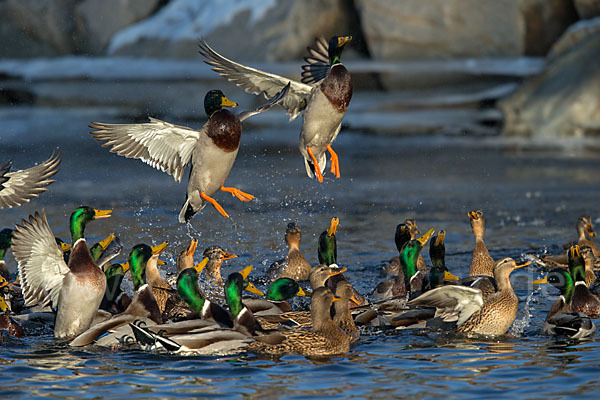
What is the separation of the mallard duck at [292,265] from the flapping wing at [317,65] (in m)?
1.41

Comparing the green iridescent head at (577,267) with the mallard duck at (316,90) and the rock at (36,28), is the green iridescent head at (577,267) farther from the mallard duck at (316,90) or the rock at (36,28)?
the rock at (36,28)

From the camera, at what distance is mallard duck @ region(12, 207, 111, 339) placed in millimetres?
6910

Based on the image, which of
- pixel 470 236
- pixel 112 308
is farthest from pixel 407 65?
pixel 112 308

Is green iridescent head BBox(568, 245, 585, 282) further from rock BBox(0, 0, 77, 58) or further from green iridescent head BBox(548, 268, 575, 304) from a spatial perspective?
rock BBox(0, 0, 77, 58)

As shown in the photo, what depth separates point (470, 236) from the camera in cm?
1081

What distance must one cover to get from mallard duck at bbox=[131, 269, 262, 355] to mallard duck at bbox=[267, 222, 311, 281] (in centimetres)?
253

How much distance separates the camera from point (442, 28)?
18922mm

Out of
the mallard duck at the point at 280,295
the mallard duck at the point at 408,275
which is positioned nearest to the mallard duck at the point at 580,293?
the mallard duck at the point at 408,275

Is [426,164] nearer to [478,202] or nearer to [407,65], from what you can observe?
[478,202]

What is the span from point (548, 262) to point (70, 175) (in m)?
7.42

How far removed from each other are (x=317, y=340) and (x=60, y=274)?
2.00 metres

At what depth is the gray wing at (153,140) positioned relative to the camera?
8.27 metres

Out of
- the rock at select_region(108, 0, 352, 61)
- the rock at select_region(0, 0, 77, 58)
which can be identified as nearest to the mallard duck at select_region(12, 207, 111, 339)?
the rock at select_region(108, 0, 352, 61)

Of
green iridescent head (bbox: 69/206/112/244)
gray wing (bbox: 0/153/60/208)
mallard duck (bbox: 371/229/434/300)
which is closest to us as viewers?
green iridescent head (bbox: 69/206/112/244)
